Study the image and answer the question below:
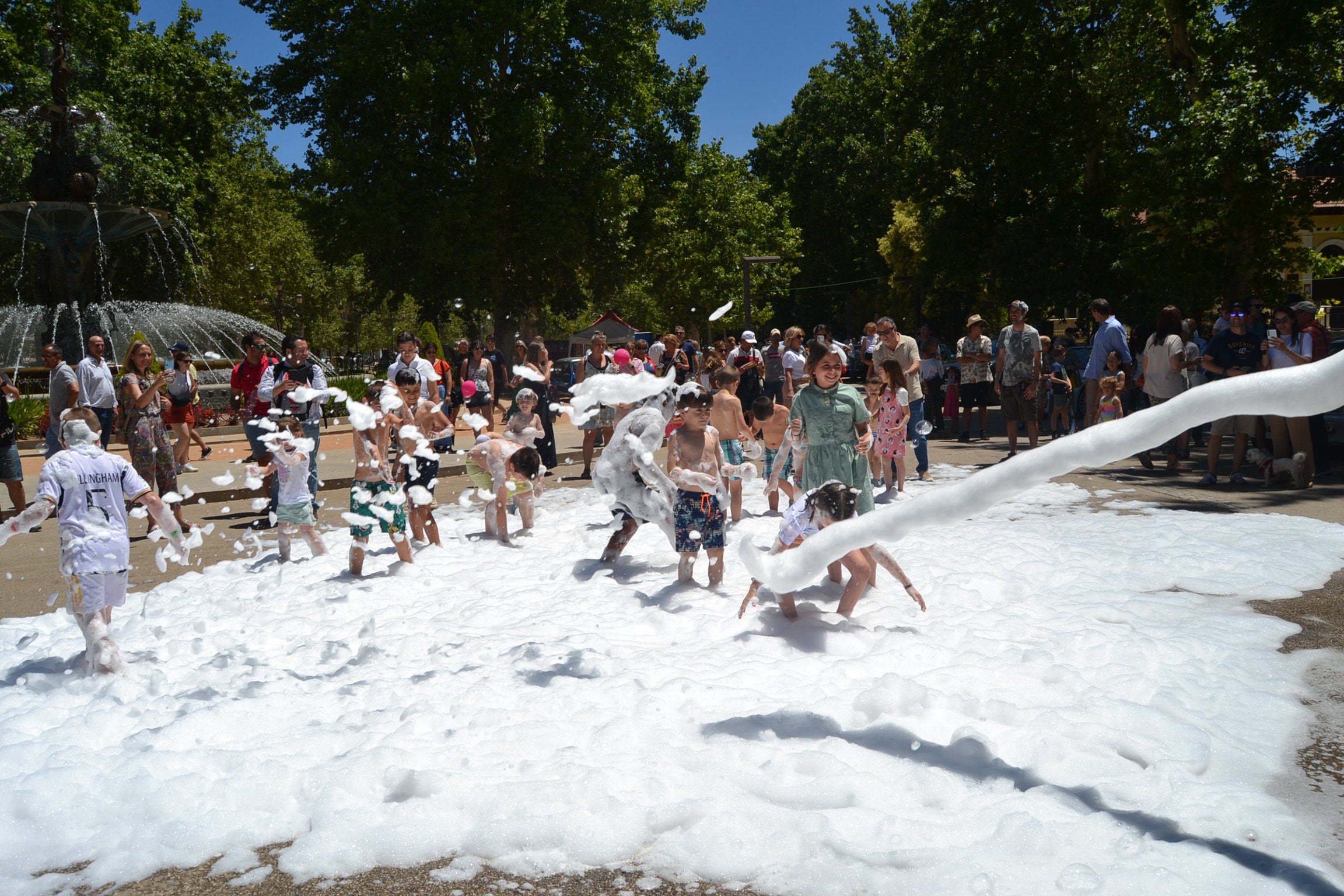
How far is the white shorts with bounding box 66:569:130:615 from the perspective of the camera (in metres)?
5.89

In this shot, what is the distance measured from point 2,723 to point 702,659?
3868 millimetres

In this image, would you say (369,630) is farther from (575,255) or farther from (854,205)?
(854,205)


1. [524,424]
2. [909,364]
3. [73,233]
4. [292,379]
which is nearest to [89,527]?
[524,424]

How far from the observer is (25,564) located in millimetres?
9586

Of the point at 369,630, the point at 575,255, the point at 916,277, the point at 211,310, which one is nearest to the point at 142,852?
the point at 369,630

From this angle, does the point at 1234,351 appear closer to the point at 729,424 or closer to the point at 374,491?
the point at 729,424

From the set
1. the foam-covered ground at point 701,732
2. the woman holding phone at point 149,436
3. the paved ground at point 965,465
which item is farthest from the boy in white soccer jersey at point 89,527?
the woman holding phone at point 149,436

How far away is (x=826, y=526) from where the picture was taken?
246 inches

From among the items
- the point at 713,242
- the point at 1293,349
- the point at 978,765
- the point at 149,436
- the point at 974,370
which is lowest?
the point at 978,765

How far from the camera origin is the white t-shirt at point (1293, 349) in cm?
1094

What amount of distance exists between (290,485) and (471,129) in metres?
26.4

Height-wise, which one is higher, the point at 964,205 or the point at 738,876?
the point at 964,205

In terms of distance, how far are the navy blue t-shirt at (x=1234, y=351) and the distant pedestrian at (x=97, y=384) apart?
13299mm

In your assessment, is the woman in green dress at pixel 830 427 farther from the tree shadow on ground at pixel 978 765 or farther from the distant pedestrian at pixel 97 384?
the distant pedestrian at pixel 97 384
